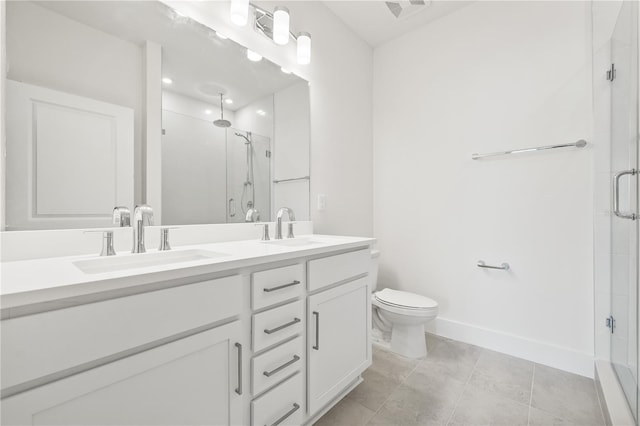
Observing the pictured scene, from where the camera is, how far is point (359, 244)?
55.2 inches

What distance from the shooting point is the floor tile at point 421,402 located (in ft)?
4.18

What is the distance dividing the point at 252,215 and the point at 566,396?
1.91 metres

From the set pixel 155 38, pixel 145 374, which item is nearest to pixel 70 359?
pixel 145 374

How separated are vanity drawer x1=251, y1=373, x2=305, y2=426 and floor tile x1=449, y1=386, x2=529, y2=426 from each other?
72 centimetres

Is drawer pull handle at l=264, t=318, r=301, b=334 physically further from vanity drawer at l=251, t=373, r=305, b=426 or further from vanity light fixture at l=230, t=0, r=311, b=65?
vanity light fixture at l=230, t=0, r=311, b=65

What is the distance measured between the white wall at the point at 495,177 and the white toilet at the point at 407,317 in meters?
0.40

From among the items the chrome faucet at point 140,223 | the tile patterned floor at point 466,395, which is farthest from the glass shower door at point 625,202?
the chrome faucet at point 140,223

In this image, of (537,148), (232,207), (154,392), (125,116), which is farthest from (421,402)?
(125,116)

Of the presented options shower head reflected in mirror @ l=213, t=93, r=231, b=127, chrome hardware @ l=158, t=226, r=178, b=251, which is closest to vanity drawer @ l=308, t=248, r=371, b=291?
chrome hardware @ l=158, t=226, r=178, b=251

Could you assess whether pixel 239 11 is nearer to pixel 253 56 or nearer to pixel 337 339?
pixel 253 56

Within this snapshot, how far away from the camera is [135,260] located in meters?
0.97

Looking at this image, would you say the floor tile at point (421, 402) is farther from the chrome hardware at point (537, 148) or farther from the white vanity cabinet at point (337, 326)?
the chrome hardware at point (537, 148)

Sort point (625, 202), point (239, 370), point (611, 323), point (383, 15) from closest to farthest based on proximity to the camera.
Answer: point (239, 370), point (625, 202), point (611, 323), point (383, 15)

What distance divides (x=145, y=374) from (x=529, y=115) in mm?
2336
